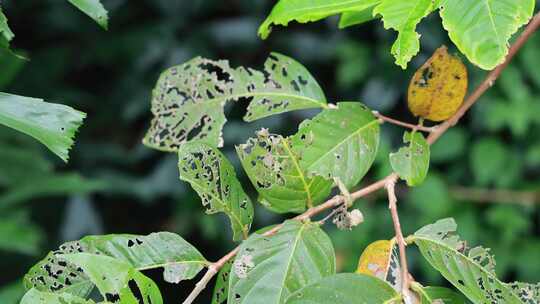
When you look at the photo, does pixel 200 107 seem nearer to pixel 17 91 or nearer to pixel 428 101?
pixel 428 101

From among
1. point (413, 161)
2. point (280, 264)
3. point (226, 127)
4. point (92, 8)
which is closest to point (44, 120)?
point (92, 8)

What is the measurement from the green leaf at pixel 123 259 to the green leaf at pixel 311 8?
22cm

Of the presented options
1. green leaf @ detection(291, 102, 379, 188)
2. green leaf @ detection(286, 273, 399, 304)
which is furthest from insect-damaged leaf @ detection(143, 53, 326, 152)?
green leaf @ detection(286, 273, 399, 304)

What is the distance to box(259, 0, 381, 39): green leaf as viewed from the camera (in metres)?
0.63

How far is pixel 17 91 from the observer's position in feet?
5.90

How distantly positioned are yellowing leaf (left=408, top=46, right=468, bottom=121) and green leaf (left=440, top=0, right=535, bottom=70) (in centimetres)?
16

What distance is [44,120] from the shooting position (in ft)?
2.03

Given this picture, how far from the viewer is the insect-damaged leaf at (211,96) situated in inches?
30.4

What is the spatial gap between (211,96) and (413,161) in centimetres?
23

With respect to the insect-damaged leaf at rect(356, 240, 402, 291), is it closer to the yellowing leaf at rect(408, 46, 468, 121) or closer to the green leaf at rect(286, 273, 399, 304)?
the green leaf at rect(286, 273, 399, 304)

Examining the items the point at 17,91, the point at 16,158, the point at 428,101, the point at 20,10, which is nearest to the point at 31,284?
the point at 428,101

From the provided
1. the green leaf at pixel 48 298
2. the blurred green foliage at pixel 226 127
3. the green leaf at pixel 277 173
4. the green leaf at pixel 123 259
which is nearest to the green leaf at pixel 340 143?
the green leaf at pixel 277 173

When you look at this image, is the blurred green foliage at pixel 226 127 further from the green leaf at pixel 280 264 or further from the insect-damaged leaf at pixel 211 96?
the green leaf at pixel 280 264

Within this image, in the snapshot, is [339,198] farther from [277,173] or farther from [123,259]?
[123,259]
